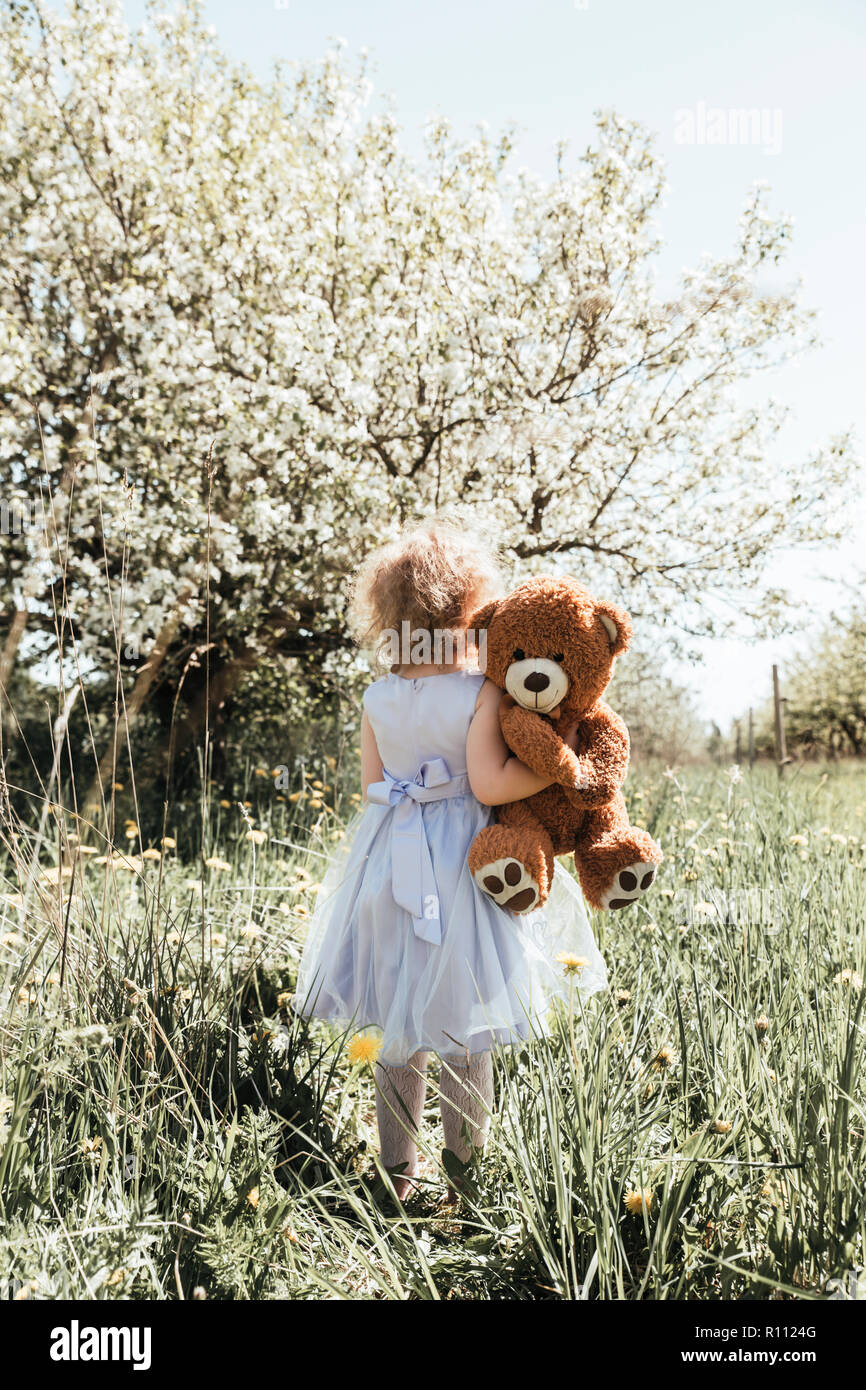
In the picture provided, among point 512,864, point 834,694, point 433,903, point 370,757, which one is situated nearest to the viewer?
point 512,864

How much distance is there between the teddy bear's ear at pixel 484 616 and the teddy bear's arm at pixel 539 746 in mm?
235

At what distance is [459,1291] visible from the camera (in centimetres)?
153

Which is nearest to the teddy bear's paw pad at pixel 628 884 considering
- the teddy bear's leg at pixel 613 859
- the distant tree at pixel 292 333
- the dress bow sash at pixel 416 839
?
the teddy bear's leg at pixel 613 859

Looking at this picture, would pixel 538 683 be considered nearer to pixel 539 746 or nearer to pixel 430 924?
pixel 539 746

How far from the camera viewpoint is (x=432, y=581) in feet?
6.41

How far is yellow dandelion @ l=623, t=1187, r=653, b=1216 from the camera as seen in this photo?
1.43 m

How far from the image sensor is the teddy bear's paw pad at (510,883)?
1.75m

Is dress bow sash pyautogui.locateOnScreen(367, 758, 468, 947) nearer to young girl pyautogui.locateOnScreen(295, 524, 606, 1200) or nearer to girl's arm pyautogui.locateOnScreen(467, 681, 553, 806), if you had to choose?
young girl pyautogui.locateOnScreen(295, 524, 606, 1200)

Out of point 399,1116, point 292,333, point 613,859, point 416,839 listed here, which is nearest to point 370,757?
point 416,839

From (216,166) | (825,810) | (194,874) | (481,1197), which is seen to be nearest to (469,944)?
(481,1197)

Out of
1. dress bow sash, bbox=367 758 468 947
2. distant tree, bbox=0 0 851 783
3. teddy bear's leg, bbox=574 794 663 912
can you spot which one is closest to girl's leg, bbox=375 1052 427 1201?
dress bow sash, bbox=367 758 468 947

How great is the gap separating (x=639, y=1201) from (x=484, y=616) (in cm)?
117

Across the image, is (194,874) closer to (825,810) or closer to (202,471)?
(202,471)

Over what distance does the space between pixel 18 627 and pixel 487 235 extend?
17.0 ft
